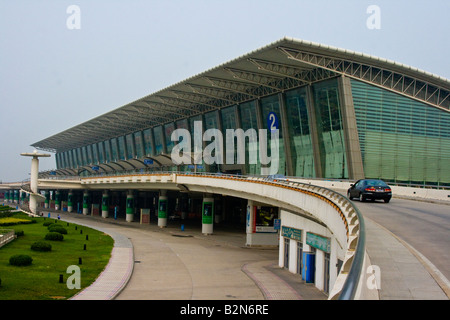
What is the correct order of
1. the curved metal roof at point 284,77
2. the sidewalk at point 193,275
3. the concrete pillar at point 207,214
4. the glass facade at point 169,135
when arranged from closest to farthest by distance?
the sidewalk at point 193,275 → the curved metal roof at point 284,77 → the concrete pillar at point 207,214 → the glass facade at point 169,135

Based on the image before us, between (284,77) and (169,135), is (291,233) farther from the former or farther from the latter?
(169,135)

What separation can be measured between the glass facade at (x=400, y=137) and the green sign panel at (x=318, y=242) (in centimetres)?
2476

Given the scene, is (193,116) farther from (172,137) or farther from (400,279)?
(400,279)

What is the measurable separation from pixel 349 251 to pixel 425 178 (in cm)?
5008

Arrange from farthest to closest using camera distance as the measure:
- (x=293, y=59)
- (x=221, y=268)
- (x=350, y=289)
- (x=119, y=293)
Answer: (x=293, y=59) → (x=221, y=268) → (x=119, y=293) → (x=350, y=289)

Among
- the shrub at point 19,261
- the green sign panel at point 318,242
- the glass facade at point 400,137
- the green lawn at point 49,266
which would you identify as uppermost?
the glass facade at point 400,137

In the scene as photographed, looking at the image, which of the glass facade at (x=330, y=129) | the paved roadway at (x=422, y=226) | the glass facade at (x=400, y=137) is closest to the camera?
the paved roadway at (x=422, y=226)

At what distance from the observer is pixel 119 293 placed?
27406mm

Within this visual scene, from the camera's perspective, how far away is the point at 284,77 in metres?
64.7

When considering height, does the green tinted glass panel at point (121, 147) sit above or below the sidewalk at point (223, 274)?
above

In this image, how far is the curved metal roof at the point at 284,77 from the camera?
54.1 meters

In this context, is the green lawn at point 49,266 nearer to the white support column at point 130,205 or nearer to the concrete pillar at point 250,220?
the concrete pillar at point 250,220

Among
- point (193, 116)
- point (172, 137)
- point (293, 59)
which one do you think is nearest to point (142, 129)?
point (172, 137)

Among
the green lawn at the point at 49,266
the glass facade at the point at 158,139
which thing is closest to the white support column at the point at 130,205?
the glass facade at the point at 158,139
